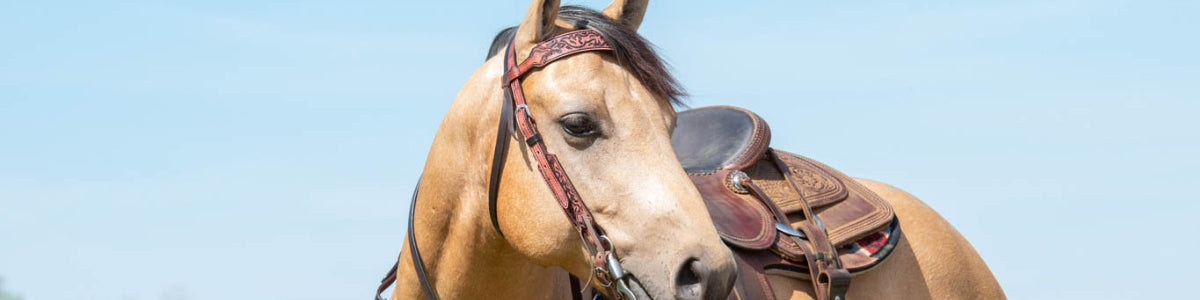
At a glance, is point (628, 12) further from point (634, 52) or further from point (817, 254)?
point (817, 254)

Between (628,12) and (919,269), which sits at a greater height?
(628,12)

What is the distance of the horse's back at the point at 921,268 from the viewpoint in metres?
4.46

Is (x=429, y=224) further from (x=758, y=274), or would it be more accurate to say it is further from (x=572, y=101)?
(x=758, y=274)

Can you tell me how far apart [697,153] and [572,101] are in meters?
1.66

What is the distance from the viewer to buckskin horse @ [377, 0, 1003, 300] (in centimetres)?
307

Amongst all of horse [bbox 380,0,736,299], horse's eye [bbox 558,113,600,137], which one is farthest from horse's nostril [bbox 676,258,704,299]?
horse's eye [bbox 558,113,600,137]

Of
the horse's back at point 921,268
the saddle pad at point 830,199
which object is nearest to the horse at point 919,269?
the horse's back at point 921,268

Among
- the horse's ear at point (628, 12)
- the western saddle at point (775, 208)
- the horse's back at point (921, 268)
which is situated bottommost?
the horse's back at point (921, 268)

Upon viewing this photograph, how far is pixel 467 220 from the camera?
3.52 m

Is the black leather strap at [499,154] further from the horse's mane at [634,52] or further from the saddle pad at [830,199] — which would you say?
the saddle pad at [830,199]

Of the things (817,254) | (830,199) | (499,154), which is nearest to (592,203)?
(499,154)

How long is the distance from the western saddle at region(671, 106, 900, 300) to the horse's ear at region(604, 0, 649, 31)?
0.72m

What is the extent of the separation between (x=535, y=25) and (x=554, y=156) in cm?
44

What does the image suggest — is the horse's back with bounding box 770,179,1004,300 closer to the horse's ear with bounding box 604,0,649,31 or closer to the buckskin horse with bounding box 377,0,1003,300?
the buckskin horse with bounding box 377,0,1003,300
